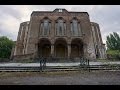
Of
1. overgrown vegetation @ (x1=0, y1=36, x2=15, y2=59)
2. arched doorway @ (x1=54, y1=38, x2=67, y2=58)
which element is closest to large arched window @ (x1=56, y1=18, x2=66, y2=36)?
arched doorway @ (x1=54, y1=38, x2=67, y2=58)

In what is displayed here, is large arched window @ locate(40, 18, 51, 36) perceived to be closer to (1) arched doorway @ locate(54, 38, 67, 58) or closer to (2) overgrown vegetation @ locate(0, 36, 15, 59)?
(1) arched doorway @ locate(54, 38, 67, 58)

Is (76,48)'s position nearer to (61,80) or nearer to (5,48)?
(61,80)

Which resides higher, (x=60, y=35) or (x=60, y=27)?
(x=60, y=27)

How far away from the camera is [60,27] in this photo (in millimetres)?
35594

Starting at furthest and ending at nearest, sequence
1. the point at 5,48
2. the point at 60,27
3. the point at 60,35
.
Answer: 1. the point at 5,48
2. the point at 60,27
3. the point at 60,35

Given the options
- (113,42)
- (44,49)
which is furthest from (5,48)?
(113,42)

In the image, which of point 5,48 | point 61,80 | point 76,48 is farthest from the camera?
point 5,48

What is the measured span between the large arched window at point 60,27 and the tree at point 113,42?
35.9 m

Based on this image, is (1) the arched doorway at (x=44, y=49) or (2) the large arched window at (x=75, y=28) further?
(1) the arched doorway at (x=44, y=49)

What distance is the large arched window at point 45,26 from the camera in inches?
1374

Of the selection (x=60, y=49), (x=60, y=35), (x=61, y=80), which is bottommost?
(x=61, y=80)

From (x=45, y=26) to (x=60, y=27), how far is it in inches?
114

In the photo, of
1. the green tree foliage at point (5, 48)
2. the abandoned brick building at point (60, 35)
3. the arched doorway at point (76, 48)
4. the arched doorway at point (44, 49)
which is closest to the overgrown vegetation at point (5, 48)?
the green tree foliage at point (5, 48)

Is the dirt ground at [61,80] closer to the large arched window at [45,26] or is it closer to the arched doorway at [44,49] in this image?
the large arched window at [45,26]
